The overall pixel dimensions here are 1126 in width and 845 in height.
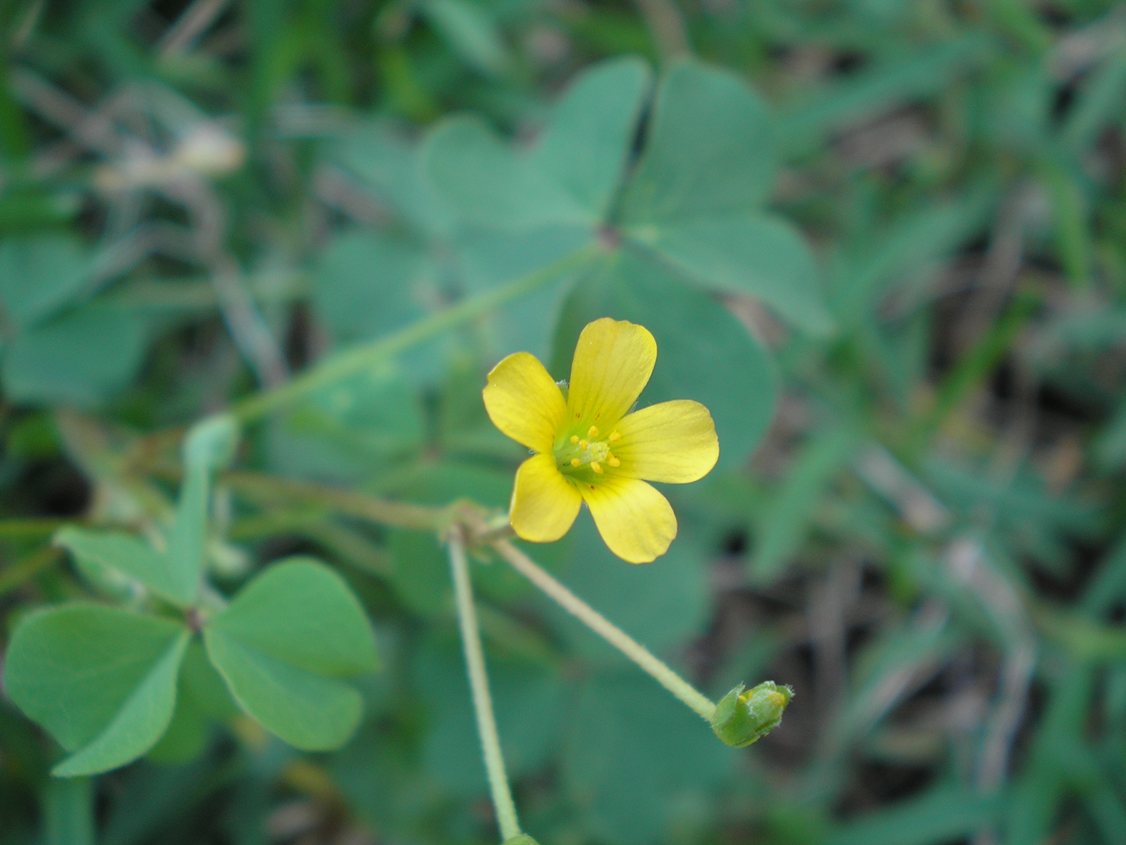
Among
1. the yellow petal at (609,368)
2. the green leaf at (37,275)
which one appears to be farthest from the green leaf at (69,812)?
the yellow petal at (609,368)

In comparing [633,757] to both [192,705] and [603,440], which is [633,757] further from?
[603,440]

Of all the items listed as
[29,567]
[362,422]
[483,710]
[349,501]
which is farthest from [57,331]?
[483,710]

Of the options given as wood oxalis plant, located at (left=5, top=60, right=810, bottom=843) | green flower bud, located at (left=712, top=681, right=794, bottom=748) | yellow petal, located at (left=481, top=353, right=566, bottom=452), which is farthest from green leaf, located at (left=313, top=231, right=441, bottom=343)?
green flower bud, located at (left=712, top=681, right=794, bottom=748)

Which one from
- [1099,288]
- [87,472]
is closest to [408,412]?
[87,472]

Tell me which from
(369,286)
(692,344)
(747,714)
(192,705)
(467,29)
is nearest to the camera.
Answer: (747,714)

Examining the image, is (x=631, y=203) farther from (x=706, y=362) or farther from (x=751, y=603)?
(x=751, y=603)
